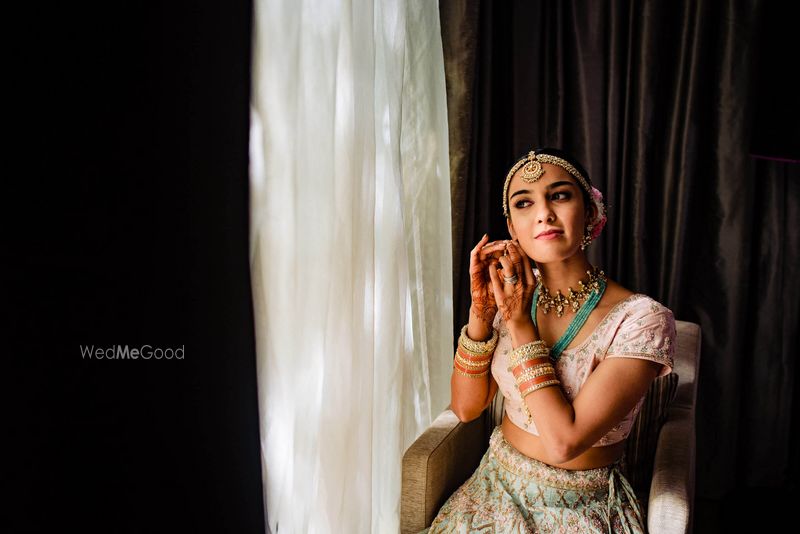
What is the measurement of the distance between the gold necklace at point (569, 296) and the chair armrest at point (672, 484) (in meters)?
0.35

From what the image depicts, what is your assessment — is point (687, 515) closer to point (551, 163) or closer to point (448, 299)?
point (551, 163)

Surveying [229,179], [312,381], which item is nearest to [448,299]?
[312,381]

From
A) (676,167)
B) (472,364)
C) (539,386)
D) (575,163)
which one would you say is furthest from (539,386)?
(676,167)

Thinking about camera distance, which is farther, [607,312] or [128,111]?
[607,312]

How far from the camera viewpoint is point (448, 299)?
1.83 metres

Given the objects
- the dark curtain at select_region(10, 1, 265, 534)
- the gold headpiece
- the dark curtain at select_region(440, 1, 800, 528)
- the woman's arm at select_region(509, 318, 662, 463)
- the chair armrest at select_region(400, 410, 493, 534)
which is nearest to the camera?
the dark curtain at select_region(10, 1, 265, 534)

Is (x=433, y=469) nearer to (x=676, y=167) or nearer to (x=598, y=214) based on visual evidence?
(x=598, y=214)

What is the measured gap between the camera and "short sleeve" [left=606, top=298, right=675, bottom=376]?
1.03m

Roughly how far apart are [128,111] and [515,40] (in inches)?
62.1

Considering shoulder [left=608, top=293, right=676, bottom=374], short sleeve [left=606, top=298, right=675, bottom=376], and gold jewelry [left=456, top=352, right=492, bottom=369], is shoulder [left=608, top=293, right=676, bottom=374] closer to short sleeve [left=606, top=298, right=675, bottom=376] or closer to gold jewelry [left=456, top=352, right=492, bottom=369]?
short sleeve [left=606, top=298, right=675, bottom=376]

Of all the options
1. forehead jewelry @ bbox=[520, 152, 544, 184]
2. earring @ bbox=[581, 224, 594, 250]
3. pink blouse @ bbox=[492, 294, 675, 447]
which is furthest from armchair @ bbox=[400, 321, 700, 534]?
forehead jewelry @ bbox=[520, 152, 544, 184]

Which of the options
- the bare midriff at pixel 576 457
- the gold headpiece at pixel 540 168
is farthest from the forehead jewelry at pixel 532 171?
the bare midriff at pixel 576 457

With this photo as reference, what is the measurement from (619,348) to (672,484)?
28 centimetres

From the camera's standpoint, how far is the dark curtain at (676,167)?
190 cm
